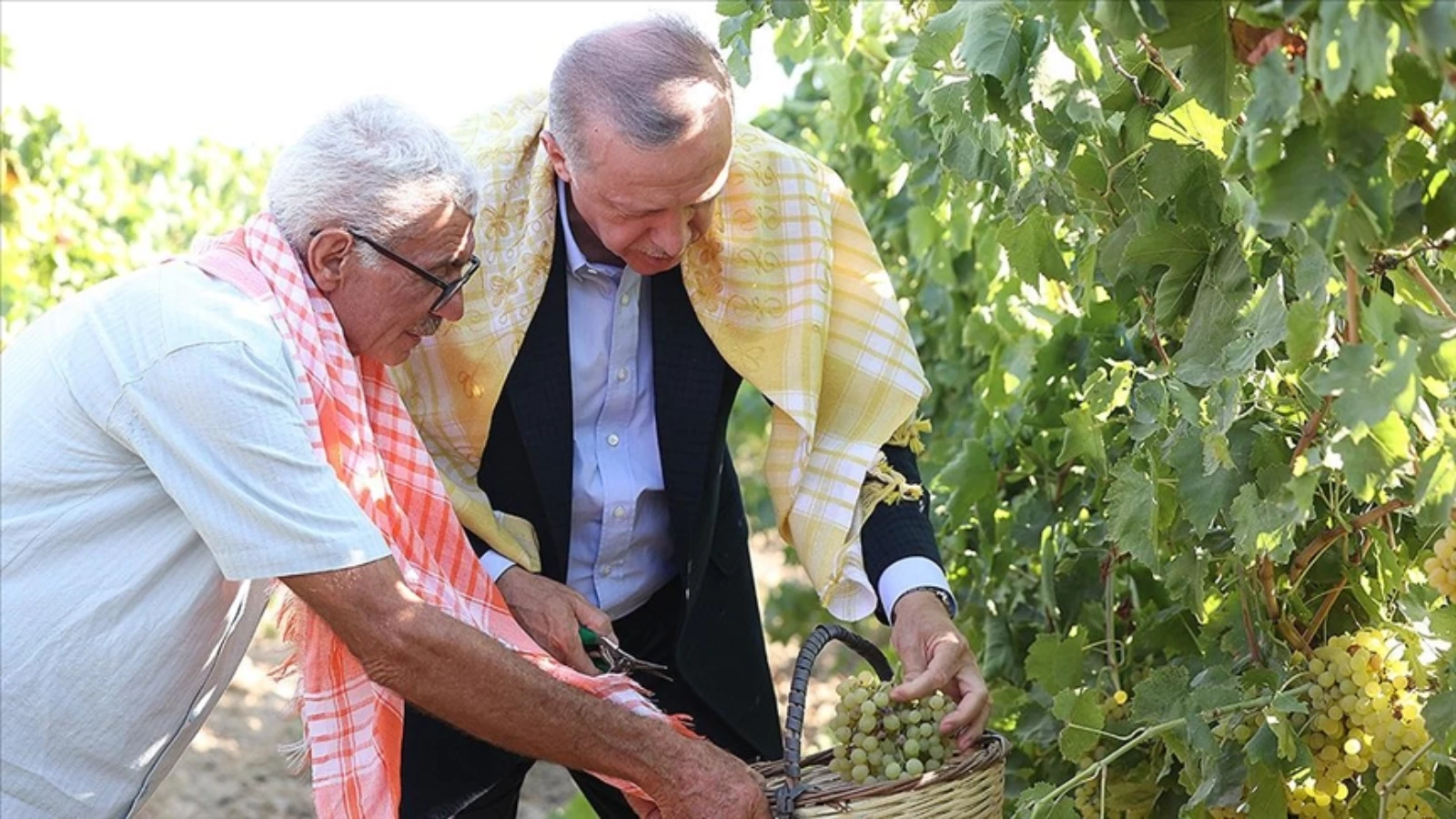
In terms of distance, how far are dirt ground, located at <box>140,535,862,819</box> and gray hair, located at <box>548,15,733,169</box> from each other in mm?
2462

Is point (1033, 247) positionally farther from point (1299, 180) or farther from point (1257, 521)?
point (1299, 180)

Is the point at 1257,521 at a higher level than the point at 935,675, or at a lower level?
higher

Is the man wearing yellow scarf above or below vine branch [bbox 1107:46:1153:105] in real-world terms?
below

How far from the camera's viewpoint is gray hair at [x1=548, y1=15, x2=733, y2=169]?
2469mm

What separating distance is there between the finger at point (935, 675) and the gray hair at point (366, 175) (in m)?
0.88

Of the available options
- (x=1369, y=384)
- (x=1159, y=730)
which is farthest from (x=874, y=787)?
(x=1369, y=384)

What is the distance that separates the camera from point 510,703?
233cm

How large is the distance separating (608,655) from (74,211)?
159 inches

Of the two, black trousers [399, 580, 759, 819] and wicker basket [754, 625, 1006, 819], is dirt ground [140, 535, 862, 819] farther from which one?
wicker basket [754, 625, 1006, 819]

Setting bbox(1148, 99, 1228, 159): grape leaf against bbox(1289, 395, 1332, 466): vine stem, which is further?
bbox(1148, 99, 1228, 159): grape leaf

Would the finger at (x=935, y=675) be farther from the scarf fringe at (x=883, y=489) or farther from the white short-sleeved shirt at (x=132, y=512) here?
the white short-sleeved shirt at (x=132, y=512)

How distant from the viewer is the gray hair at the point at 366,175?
93.9 inches

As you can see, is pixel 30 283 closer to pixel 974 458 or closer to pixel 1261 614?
pixel 974 458

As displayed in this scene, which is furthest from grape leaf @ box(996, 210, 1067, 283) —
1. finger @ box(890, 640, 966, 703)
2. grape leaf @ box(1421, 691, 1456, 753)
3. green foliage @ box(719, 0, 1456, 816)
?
grape leaf @ box(1421, 691, 1456, 753)
